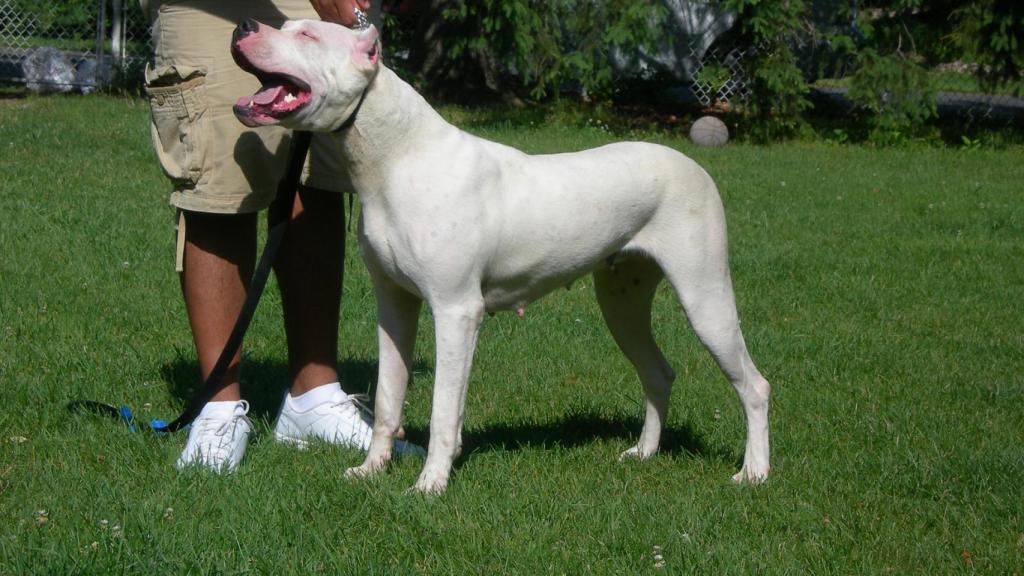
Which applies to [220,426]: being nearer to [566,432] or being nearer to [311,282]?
[311,282]

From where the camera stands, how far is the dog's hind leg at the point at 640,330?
411 centimetres

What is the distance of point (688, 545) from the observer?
3.28 meters

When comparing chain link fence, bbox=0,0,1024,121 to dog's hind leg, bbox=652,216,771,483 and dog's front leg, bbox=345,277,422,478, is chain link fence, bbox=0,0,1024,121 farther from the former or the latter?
dog's front leg, bbox=345,277,422,478

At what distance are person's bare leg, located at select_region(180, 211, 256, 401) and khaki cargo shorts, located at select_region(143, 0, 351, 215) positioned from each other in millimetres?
144

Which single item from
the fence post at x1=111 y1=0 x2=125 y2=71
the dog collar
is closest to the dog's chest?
the dog collar

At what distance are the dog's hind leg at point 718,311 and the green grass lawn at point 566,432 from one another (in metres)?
0.14

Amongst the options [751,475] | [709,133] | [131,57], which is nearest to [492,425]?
[751,475]

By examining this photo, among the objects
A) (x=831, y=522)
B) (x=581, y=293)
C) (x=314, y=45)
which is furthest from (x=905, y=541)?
(x=581, y=293)

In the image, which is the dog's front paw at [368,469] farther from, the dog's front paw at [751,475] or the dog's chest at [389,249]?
the dog's front paw at [751,475]

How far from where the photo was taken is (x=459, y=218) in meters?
3.31

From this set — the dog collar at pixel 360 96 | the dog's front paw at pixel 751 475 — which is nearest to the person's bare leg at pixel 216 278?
the dog collar at pixel 360 96

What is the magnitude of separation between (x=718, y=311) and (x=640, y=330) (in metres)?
0.45

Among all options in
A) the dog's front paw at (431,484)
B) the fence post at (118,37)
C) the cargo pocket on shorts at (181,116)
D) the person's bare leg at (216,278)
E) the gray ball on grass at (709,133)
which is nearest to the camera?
the dog's front paw at (431,484)

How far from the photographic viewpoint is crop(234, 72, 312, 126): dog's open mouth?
3117 millimetres
